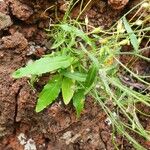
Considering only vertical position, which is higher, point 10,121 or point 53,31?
point 53,31

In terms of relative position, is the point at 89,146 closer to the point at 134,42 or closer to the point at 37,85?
the point at 37,85

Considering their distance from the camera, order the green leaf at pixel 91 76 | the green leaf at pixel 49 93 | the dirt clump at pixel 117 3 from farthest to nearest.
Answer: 1. the dirt clump at pixel 117 3
2. the green leaf at pixel 49 93
3. the green leaf at pixel 91 76

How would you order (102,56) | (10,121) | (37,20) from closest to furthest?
1. (102,56)
2. (10,121)
3. (37,20)

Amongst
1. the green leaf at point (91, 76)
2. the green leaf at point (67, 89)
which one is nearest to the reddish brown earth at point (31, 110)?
the green leaf at point (67, 89)

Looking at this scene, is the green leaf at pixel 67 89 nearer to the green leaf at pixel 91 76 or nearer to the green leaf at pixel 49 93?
the green leaf at pixel 49 93

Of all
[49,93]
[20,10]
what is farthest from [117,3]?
[49,93]

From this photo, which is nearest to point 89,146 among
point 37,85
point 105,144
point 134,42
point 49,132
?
point 105,144
